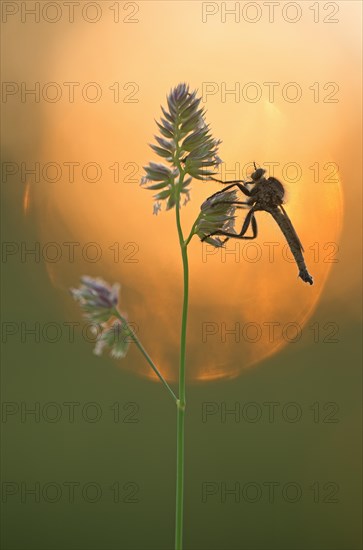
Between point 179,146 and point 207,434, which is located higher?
point 179,146

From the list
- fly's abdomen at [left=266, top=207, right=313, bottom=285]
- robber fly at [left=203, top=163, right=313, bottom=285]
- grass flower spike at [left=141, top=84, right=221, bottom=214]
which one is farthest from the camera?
fly's abdomen at [left=266, top=207, right=313, bottom=285]

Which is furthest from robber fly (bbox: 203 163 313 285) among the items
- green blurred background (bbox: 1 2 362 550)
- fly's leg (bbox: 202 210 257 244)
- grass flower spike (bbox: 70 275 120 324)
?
green blurred background (bbox: 1 2 362 550)

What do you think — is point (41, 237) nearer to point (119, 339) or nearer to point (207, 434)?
point (207, 434)

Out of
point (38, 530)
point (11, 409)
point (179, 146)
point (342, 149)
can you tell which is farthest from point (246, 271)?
point (179, 146)

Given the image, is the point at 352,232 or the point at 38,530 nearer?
the point at 38,530

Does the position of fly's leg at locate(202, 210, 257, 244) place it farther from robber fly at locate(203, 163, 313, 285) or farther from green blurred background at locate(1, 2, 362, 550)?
green blurred background at locate(1, 2, 362, 550)

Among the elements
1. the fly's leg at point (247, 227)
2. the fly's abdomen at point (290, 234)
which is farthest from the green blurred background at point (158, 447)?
the fly's leg at point (247, 227)

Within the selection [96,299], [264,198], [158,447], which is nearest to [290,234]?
[264,198]

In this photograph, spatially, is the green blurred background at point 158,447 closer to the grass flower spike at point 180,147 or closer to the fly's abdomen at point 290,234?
the fly's abdomen at point 290,234
